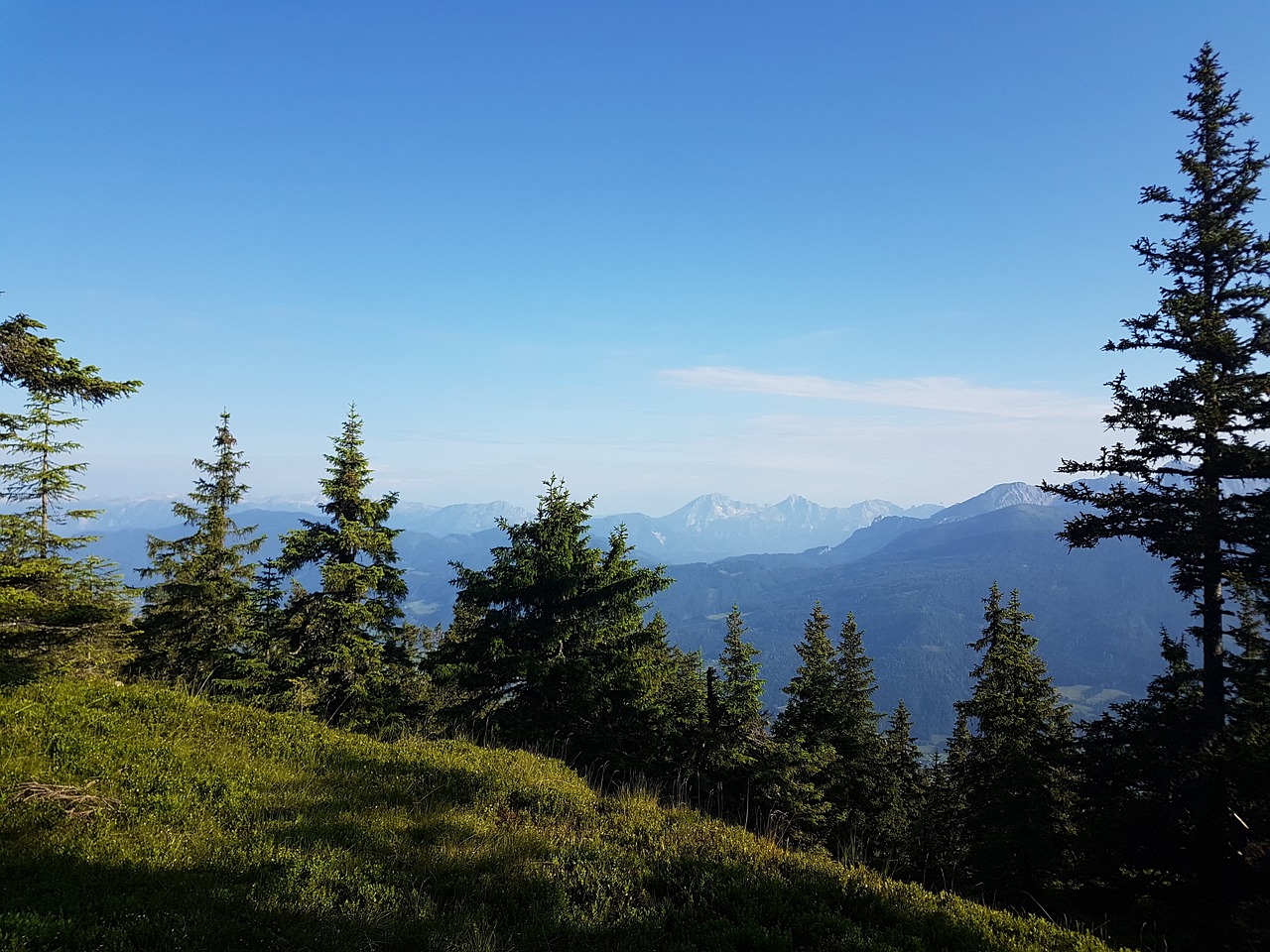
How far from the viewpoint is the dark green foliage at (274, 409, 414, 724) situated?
20.0 metres

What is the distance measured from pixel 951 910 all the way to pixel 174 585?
30.2m

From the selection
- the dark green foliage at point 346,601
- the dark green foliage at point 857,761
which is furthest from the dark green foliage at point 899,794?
the dark green foliage at point 346,601

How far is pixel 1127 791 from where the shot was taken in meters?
13.7

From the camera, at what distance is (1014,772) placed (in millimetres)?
20953

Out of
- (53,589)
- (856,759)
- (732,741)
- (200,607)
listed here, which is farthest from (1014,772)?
(200,607)

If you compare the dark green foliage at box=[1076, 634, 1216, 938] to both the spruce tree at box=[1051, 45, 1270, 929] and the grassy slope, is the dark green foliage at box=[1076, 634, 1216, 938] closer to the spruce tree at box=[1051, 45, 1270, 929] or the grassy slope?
the spruce tree at box=[1051, 45, 1270, 929]

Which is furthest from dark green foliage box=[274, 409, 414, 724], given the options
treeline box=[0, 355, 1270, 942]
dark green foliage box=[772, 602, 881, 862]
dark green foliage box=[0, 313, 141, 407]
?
dark green foliage box=[772, 602, 881, 862]


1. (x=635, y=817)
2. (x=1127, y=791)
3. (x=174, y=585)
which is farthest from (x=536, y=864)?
(x=174, y=585)

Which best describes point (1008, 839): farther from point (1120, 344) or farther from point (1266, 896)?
point (1120, 344)

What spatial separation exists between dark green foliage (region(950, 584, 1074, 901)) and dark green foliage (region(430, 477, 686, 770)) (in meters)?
10.1

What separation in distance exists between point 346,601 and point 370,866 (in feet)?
52.9

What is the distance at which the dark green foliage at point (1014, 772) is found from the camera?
58.0 feet

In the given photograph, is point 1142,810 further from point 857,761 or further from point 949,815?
point 949,815

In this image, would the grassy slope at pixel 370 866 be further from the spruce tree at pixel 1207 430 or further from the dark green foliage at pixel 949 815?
the dark green foliage at pixel 949 815
